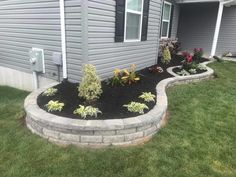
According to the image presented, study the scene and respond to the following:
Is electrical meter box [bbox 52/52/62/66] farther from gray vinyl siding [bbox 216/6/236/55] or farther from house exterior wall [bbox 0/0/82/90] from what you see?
gray vinyl siding [bbox 216/6/236/55]

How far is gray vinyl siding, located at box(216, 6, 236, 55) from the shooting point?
35.3 ft

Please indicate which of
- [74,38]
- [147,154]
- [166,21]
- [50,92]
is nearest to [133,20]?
[74,38]

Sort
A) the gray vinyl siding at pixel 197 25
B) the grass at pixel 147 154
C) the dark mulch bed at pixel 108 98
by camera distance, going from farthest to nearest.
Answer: the gray vinyl siding at pixel 197 25
the dark mulch bed at pixel 108 98
the grass at pixel 147 154

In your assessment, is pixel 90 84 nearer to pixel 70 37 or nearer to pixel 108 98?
pixel 108 98

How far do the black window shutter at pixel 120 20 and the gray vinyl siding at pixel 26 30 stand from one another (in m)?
1.29

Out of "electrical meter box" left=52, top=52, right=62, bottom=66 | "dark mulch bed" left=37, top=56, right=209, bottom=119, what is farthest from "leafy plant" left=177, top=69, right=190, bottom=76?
"electrical meter box" left=52, top=52, right=62, bottom=66

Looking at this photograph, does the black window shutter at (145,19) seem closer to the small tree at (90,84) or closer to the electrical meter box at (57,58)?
the electrical meter box at (57,58)

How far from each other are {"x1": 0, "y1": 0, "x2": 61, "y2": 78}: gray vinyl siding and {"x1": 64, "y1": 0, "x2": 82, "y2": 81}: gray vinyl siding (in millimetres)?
332

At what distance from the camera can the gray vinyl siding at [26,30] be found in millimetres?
4629

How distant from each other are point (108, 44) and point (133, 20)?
1.21 metres

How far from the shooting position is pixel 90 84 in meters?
3.59

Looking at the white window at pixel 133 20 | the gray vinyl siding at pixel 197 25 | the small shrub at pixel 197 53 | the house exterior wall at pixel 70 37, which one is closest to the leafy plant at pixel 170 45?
the small shrub at pixel 197 53

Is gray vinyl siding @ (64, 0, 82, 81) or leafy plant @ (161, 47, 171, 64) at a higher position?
gray vinyl siding @ (64, 0, 82, 81)

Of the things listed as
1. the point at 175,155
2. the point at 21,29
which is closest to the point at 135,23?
the point at 21,29
